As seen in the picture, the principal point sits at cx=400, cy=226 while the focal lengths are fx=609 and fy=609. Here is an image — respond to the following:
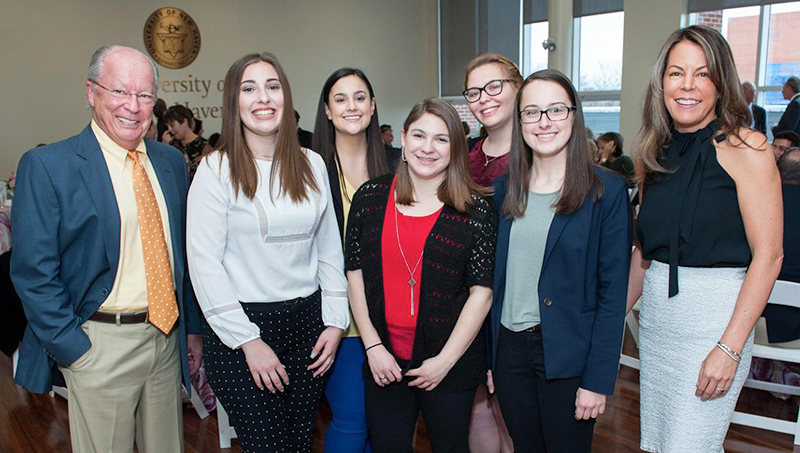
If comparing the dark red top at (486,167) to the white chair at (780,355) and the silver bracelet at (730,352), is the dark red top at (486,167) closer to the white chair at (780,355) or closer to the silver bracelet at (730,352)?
the silver bracelet at (730,352)

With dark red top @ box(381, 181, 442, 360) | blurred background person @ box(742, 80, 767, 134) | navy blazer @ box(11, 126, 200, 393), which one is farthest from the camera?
blurred background person @ box(742, 80, 767, 134)

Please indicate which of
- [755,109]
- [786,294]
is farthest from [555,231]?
[755,109]

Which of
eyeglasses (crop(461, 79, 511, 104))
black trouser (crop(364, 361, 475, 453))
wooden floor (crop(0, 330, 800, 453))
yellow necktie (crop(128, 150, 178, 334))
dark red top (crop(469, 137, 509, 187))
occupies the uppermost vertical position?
eyeglasses (crop(461, 79, 511, 104))

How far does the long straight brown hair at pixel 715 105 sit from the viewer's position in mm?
1744

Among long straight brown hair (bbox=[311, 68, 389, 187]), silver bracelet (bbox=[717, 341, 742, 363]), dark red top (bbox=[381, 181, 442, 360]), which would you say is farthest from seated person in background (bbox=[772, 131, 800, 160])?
dark red top (bbox=[381, 181, 442, 360])

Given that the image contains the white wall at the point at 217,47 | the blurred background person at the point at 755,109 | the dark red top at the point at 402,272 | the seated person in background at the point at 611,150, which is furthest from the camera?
the white wall at the point at 217,47

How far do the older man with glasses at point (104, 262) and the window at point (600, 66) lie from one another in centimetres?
783

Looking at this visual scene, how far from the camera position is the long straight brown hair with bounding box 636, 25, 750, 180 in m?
1.74

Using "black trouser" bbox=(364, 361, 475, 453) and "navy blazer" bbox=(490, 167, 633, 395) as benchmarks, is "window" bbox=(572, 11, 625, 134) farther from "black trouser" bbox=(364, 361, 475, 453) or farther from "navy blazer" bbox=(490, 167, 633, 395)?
"black trouser" bbox=(364, 361, 475, 453)

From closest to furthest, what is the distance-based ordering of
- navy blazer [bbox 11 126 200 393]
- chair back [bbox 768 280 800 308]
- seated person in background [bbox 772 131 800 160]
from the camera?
navy blazer [bbox 11 126 200 393], chair back [bbox 768 280 800 308], seated person in background [bbox 772 131 800 160]

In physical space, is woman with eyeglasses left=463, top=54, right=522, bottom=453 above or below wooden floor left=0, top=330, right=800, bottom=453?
above

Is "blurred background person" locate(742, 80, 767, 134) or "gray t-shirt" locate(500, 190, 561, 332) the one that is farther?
"blurred background person" locate(742, 80, 767, 134)

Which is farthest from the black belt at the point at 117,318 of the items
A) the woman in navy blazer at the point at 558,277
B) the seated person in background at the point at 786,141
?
the seated person in background at the point at 786,141

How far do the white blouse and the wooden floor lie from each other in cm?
144
